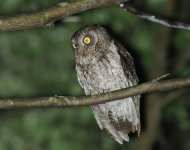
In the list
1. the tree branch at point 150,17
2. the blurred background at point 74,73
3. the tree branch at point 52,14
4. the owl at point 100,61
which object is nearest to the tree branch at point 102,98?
the tree branch at point 52,14

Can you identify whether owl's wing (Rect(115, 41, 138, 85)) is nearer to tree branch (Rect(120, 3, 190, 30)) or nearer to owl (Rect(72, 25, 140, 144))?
owl (Rect(72, 25, 140, 144))

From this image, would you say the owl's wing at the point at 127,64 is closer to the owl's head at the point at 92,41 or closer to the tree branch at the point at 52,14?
the owl's head at the point at 92,41

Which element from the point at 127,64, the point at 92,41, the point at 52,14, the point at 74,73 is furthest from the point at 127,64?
the point at 74,73

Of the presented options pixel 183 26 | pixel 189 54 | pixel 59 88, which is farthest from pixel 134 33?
pixel 183 26

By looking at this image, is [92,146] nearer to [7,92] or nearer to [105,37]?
[7,92]

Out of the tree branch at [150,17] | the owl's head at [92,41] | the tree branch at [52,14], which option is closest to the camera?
the tree branch at [52,14]

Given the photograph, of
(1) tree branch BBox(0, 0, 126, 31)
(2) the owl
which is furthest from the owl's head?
(1) tree branch BBox(0, 0, 126, 31)
